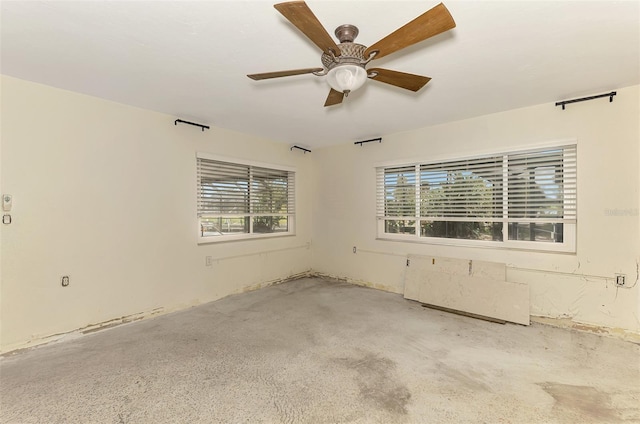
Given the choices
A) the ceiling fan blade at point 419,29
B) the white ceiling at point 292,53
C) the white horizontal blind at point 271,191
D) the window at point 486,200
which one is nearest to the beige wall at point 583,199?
the window at point 486,200

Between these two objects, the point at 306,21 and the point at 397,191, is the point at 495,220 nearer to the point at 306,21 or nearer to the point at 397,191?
the point at 397,191

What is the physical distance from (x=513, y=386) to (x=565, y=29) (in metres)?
2.40

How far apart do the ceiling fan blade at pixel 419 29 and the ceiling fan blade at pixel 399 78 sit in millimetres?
172

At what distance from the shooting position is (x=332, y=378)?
79.2 inches

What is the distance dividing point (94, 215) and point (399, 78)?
10.3ft

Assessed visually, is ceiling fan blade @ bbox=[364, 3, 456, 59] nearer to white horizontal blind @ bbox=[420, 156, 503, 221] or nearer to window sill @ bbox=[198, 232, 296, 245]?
white horizontal blind @ bbox=[420, 156, 503, 221]

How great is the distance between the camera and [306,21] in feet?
4.31

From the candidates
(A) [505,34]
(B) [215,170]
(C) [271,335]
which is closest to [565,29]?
(A) [505,34]

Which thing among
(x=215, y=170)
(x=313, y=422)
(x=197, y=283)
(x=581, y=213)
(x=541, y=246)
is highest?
(x=215, y=170)

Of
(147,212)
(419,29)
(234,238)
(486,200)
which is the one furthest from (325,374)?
(486,200)

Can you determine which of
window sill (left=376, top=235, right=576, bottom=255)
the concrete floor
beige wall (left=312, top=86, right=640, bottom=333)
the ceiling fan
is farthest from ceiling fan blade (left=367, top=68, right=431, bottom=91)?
window sill (left=376, top=235, right=576, bottom=255)

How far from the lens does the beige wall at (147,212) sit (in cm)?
244

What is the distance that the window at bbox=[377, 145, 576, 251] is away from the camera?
3.00m

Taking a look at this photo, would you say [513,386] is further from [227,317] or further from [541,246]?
[227,317]
